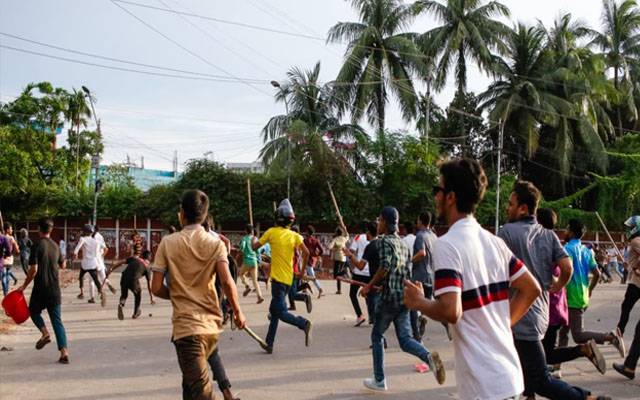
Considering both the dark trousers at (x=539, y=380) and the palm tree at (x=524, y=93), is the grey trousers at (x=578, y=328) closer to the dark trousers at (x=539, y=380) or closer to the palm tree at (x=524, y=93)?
the dark trousers at (x=539, y=380)

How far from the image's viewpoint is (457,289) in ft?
9.42

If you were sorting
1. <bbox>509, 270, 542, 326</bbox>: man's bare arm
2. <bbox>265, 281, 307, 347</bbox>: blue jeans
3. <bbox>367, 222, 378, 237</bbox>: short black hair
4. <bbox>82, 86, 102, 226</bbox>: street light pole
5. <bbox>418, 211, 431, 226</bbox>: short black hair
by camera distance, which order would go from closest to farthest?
<bbox>509, 270, 542, 326</bbox>: man's bare arm, <bbox>265, 281, 307, 347</bbox>: blue jeans, <bbox>418, 211, 431, 226</bbox>: short black hair, <bbox>367, 222, 378, 237</bbox>: short black hair, <bbox>82, 86, 102, 226</bbox>: street light pole

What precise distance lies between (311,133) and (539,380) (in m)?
27.0

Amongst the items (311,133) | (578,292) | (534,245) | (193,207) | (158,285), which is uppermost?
(311,133)

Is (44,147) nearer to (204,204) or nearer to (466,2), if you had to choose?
(466,2)

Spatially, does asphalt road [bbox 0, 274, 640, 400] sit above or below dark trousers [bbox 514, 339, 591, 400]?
below

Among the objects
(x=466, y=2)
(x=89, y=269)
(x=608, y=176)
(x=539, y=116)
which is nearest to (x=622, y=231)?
(x=608, y=176)

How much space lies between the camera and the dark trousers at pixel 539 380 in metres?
4.54

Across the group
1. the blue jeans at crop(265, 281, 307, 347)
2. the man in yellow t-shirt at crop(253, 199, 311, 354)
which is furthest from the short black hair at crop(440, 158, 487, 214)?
the man in yellow t-shirt at crop(253, 199, 311, 354)

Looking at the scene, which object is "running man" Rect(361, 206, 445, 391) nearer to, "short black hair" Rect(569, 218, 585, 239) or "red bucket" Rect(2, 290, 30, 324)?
"short black hair" Rect(569, 218, 585, 239)

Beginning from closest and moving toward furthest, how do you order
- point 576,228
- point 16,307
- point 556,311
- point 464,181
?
point 464,181
point 556,311
point 576,228
point 16,307

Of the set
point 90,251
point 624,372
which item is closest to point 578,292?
point 624,372

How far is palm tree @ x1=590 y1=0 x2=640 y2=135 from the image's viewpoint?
40.5 meters

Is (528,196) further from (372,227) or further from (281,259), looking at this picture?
(372,227)
